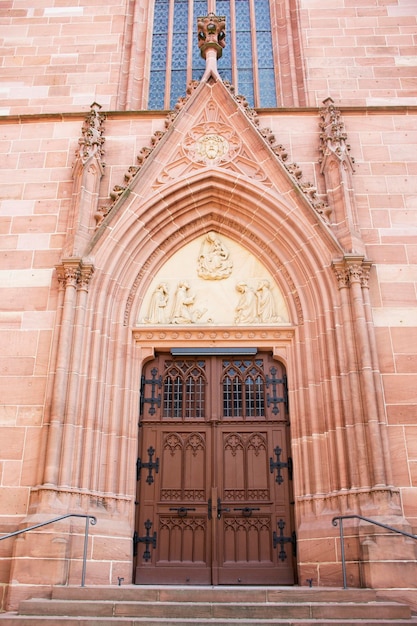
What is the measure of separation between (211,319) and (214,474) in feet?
8.54

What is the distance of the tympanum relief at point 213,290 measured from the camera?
34.2ft

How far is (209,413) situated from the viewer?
9.86 m

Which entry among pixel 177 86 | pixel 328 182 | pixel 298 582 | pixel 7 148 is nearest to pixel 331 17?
pixel 177 86

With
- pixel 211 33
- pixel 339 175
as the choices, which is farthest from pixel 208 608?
pixel 211 33

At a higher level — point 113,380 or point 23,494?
point 113,380

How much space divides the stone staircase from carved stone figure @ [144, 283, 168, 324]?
465 cm

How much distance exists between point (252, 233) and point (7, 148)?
493 cm

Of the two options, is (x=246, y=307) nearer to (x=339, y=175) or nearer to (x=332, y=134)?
(x=339, y=175)

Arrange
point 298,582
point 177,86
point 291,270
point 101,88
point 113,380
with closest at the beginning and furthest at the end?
1. point 298,582
2. point 113,380
3. point 291,270
4. point 101,88
5. point 177,86

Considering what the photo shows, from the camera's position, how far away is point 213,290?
422 inches

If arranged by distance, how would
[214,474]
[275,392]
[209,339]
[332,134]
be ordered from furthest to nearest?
[332,134]
[209,339]
[275,392]
[214,474]

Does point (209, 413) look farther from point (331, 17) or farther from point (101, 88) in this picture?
point (331, 17)

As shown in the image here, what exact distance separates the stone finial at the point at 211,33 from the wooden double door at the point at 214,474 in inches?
255

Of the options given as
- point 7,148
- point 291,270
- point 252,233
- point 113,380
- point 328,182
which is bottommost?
point 113,380
